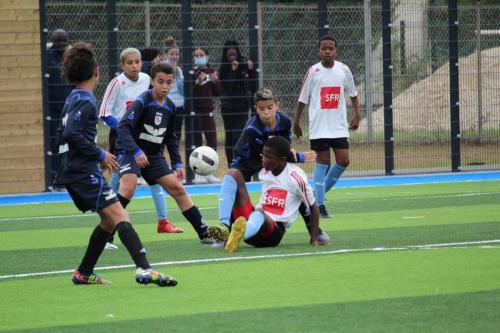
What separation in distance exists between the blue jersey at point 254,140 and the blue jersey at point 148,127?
0.69 m

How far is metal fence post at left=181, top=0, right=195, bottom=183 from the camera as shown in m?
21.6

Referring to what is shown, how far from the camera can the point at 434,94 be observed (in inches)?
923

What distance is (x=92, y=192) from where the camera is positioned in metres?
9.35

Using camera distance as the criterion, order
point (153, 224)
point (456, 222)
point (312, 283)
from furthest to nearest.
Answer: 1. point (153, 224)
2. point (456, 222)
3. point (312, 283)

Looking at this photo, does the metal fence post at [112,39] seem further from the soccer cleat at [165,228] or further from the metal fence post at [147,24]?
the soccer cleat at [165,228]

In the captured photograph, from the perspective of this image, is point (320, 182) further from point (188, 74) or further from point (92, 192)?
point (188, 74)

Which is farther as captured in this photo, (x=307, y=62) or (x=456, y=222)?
(x=307, y=62)

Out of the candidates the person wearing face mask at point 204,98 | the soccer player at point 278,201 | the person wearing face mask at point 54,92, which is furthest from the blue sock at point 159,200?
the person wearing face mask at point 204,98

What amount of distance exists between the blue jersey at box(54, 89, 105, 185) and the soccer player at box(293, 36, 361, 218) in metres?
6.47

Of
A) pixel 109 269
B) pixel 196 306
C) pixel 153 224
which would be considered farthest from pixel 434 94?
pixel 196 306

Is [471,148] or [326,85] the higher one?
[326,85]

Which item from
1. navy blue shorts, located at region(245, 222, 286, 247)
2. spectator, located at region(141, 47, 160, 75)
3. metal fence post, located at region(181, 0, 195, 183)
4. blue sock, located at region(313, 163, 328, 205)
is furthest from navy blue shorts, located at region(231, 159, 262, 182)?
metal fence post, located at region(181, 0, 195, 183)

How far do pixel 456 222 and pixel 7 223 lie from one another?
19.6 ft

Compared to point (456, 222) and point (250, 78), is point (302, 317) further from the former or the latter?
point (250, 78)
